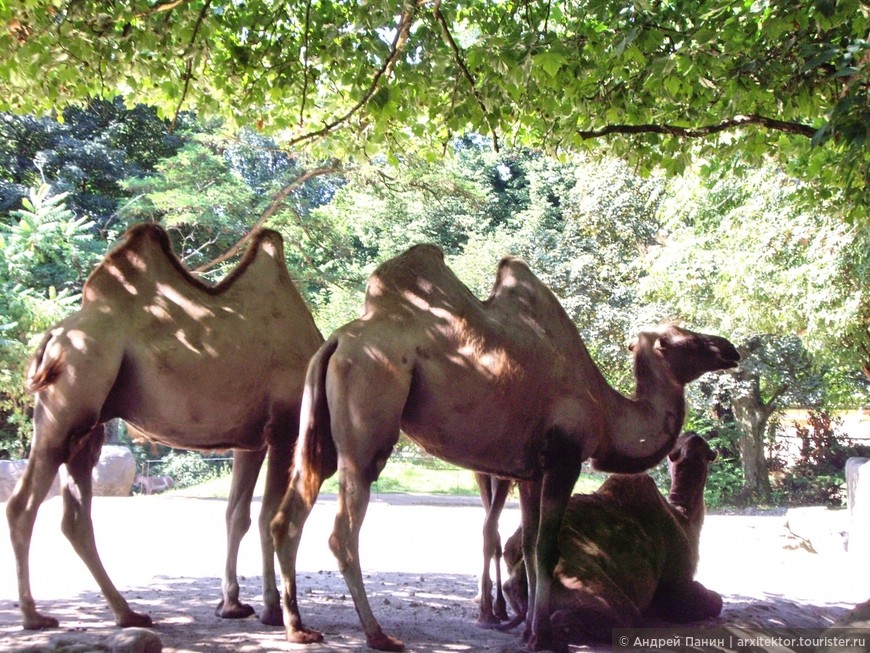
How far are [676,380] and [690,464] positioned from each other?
3.20 ft

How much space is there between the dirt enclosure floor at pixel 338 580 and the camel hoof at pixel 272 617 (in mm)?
102

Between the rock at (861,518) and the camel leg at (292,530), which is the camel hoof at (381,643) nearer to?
the camel leg at (292,530)

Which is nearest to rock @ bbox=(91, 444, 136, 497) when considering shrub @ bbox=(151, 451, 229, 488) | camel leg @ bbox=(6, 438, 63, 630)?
shrub @ bbox=(151, 451, 229, 488)

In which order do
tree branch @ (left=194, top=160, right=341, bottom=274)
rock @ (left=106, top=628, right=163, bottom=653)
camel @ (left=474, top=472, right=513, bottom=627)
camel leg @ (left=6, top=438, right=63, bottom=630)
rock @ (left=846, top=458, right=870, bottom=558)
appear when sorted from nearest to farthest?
1. rock @ (left=106, top=628, right=163, bottom=653)
2. camel leg @ (left=6, top=438, right=63, bottom=630)
3. camel @ (left=474, top=472, right=513, bottom=627)
4. rock @ (left=846, top=458, right=870, bottom=558)
5. tree branch @ (left=194, top=160, right=341, bottom=274)

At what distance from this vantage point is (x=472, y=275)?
27.5m

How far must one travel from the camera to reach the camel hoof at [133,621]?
5.71 metres

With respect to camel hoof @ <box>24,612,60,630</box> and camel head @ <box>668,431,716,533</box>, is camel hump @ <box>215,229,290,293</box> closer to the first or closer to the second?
camel hoof @ <box>24,612,60,630</box>

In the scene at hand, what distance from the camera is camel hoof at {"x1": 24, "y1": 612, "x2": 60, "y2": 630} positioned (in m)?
5.48

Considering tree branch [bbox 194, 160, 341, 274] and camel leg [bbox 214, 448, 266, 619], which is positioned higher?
tree branch [bbox 194, 160, 341, 274]

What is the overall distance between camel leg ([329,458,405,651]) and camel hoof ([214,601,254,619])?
1441mm

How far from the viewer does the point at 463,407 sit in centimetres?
552

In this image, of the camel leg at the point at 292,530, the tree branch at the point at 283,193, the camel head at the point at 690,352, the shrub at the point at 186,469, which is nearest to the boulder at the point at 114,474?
the tree branch at the point at 283,193

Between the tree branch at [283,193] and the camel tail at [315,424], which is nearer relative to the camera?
the camel tail at [315,424]

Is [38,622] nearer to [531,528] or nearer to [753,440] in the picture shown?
[531,528]
